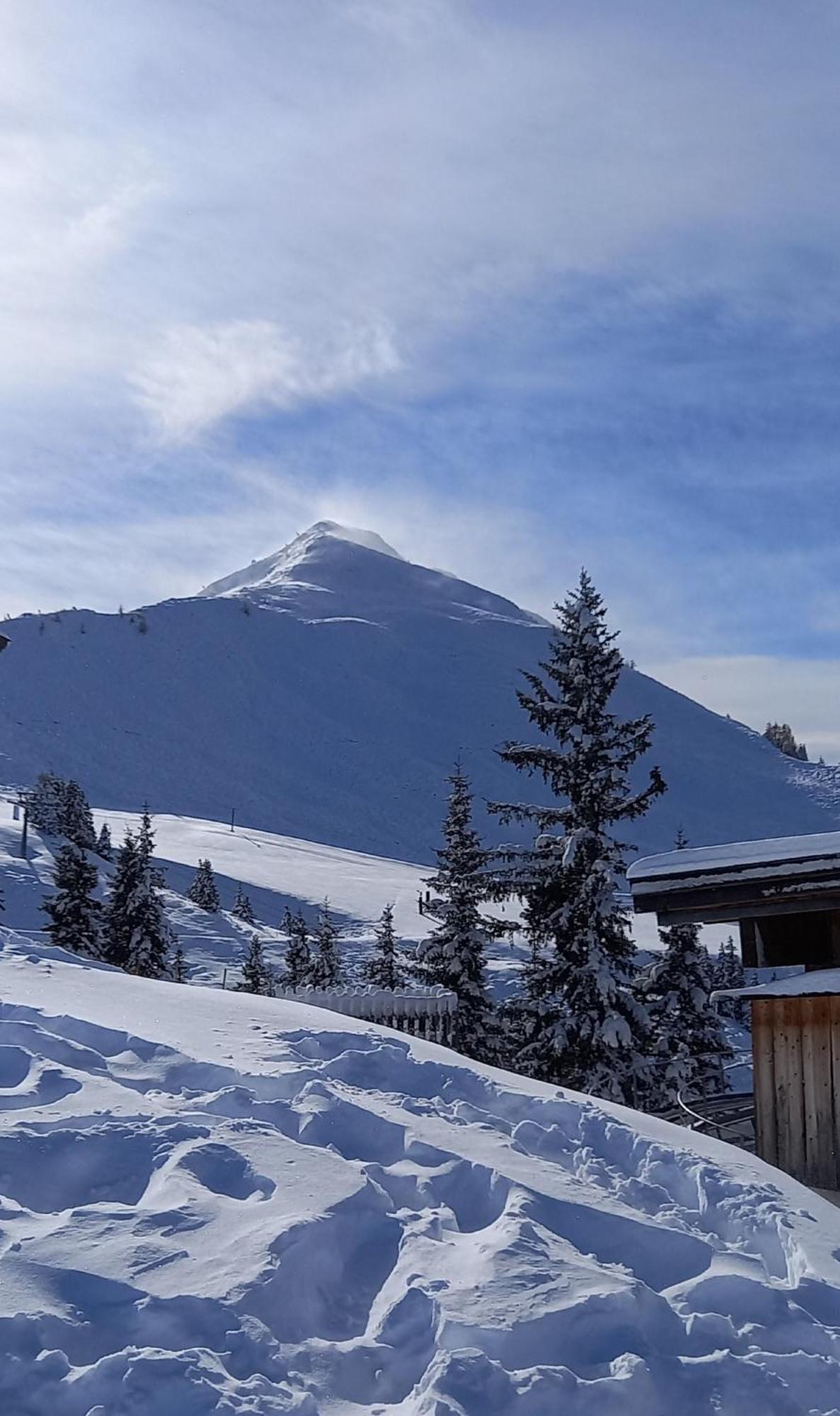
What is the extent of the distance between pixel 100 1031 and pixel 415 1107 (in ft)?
5.66

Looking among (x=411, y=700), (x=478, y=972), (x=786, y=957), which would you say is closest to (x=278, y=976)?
(x=478, y=972)

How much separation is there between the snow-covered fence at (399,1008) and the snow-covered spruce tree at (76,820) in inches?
648

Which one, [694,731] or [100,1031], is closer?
[100,1031]

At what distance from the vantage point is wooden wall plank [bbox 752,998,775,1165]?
7.89 m

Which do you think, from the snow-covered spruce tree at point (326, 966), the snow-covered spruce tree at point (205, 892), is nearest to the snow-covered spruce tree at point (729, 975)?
the snow-covered spruce tree at point (326, 966)

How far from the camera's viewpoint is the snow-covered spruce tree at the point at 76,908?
2605 cm

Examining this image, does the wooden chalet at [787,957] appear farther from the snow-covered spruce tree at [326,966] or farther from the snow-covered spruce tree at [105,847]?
the snow-covered spruce tree at [105,847]

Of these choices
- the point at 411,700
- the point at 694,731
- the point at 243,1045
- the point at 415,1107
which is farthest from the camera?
the point at 694,731

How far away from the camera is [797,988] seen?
761cm

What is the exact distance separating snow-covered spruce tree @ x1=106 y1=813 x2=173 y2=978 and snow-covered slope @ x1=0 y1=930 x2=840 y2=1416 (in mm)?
24181

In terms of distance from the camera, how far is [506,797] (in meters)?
114

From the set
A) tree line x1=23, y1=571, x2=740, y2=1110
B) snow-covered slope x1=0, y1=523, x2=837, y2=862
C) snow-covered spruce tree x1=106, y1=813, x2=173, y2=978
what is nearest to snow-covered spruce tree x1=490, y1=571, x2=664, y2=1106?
tree line x1=23, y1=571, x2=740, y2=1110

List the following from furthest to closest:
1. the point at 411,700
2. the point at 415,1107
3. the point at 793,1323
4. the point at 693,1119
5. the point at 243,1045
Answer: the point at 411,700 < the point at 693,1119 < the point at 243,1045 < the point at 415,1107 < the point at 793,1323

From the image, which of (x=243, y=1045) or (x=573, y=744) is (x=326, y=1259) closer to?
(x=243, y=1045)
